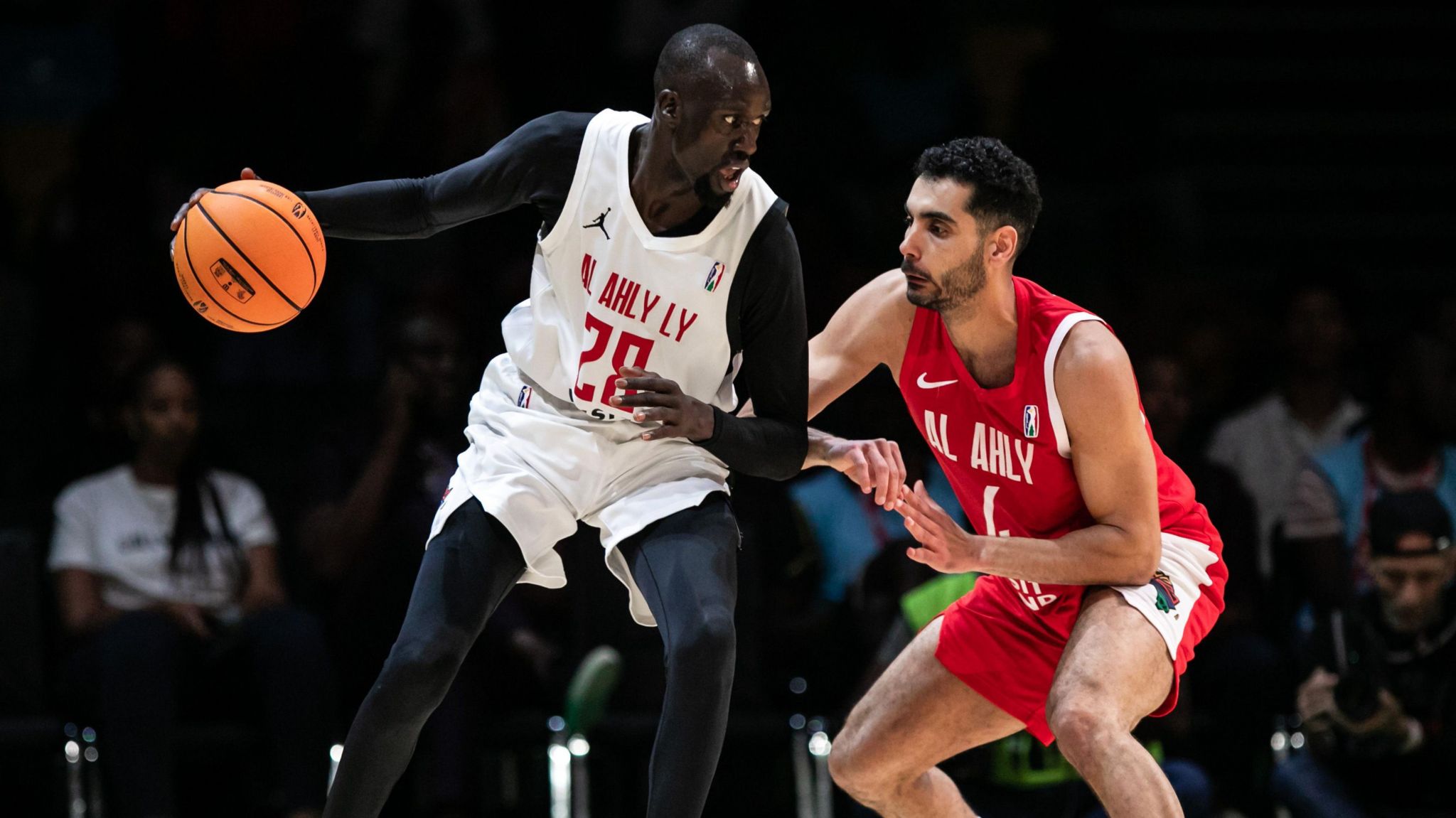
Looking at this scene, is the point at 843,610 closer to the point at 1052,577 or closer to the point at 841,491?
the point at 841,491

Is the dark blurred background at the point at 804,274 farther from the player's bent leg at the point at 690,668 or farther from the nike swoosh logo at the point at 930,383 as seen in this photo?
the player's bent leg at the point at 690,668

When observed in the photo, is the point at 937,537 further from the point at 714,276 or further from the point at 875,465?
the point at 714,276

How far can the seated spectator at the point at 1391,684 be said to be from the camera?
5758mm

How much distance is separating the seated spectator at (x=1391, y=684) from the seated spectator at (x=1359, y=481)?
322 mm

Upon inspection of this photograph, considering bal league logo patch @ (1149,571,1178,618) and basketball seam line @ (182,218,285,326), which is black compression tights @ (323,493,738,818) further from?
bal league logo patch @ (1149,571,1178,618)

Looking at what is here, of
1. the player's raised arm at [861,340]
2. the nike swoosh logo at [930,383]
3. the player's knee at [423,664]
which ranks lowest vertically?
the player's knee at [423,664]

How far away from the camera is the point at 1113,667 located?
400cm

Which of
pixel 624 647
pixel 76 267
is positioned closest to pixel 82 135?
pixel 76 267

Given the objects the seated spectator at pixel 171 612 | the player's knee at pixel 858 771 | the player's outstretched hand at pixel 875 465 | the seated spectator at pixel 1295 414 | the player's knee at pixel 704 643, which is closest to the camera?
the player's knee at pixel 704 643

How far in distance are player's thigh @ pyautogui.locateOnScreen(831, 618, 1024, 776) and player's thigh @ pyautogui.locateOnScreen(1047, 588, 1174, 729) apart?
37 centimetres

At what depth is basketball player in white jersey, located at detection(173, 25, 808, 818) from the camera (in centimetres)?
383

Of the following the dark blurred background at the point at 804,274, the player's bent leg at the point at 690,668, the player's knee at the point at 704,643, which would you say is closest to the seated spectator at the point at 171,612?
the dark blurred background at the point at 804,274

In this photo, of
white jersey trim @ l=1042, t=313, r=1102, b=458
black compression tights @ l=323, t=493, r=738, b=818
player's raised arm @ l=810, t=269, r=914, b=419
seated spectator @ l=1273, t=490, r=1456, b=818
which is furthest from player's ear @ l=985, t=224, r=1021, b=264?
seated spectator @ l=1273, t=490, r=1456, b=818

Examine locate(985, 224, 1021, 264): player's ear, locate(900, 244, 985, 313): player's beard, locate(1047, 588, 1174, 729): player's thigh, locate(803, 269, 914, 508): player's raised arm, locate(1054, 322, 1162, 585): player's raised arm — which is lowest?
locate(1047, 588, 1174, 729): player's thigh
